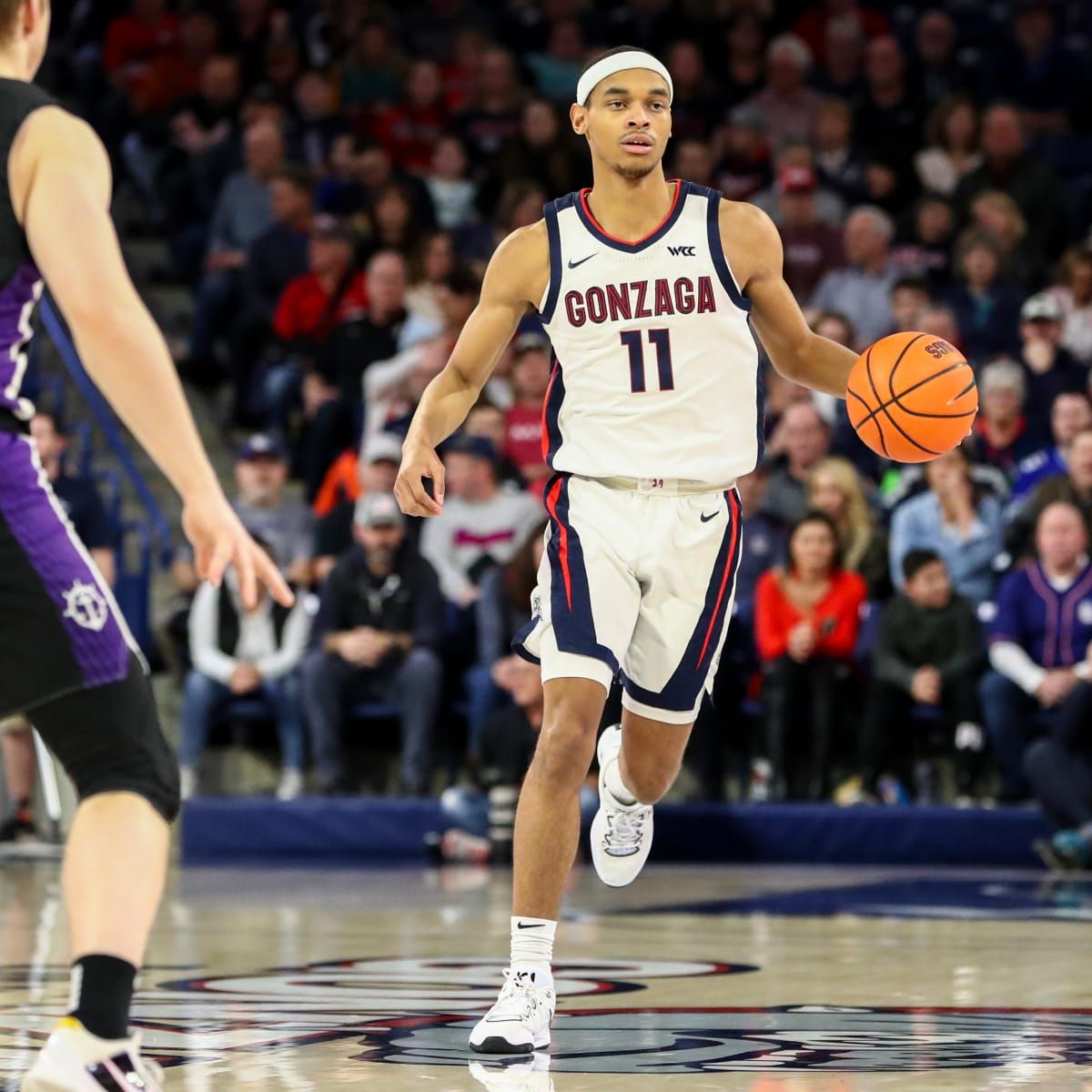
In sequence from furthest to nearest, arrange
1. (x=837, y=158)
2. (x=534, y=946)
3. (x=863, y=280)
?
(x=837, y=158) → (x=863, y=280) → (x=534, y=946)

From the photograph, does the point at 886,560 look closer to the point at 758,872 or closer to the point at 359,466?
the point at 758,872

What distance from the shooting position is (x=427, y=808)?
1119 cm

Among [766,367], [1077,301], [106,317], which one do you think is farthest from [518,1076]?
[766,367]

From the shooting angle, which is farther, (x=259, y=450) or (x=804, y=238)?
(x=804, y=238)

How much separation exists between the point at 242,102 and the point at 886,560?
7664 millimetres

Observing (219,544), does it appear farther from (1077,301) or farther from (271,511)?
(1077,301)

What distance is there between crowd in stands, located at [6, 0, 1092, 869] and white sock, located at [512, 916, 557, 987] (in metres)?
5.69

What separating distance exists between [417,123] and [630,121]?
11356 millimetres

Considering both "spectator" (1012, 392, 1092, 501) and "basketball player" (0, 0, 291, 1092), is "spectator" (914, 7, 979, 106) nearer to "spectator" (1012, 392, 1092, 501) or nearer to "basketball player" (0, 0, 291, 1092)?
"spectator" (1012, 392, 1092, 501)

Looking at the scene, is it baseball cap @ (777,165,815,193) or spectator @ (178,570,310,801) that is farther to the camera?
baseball cap @ (777,165,815,193)

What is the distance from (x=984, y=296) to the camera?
1345 centimetres

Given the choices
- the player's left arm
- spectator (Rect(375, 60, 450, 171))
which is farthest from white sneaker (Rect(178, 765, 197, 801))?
the player's left arm

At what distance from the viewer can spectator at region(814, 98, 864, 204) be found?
1514cm

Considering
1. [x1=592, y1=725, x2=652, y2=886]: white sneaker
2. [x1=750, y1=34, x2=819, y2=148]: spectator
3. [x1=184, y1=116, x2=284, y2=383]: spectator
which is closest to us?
[x1=592, y1=725, x2=652, y2=886]: white sneaker
